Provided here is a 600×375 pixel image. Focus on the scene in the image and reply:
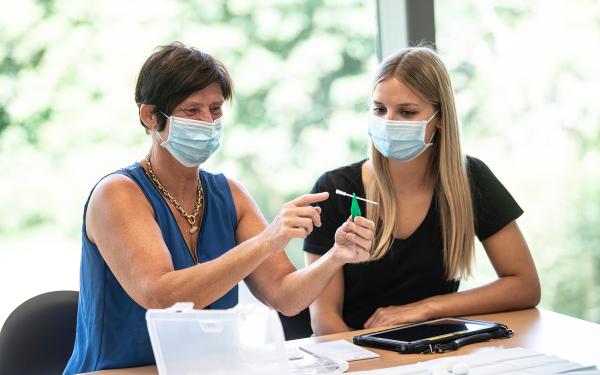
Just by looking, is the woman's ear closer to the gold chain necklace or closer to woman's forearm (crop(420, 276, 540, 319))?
the gold chain necklace

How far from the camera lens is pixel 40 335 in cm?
219

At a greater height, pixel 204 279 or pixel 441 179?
pixel 441 179

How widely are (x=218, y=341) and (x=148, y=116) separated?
2.96ft

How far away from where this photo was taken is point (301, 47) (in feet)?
11.2

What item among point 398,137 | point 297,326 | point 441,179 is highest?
point 398,137

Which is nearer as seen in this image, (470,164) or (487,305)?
(487,305)

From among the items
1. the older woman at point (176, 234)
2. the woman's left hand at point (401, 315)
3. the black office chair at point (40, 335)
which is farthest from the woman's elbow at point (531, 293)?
the black office chair at point (40, 335)

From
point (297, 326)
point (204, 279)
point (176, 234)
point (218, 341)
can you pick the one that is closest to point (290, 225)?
point (204, 279)

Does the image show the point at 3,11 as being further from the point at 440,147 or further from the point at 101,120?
the point at 440,147

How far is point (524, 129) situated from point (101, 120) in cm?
206

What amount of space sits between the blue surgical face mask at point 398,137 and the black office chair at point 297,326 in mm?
575

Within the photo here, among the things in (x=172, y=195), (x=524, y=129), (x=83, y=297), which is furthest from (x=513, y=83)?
(x=83, y=297)

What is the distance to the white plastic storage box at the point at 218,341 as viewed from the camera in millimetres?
1411

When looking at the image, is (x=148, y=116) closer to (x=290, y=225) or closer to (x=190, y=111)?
(x=190, y=111)
